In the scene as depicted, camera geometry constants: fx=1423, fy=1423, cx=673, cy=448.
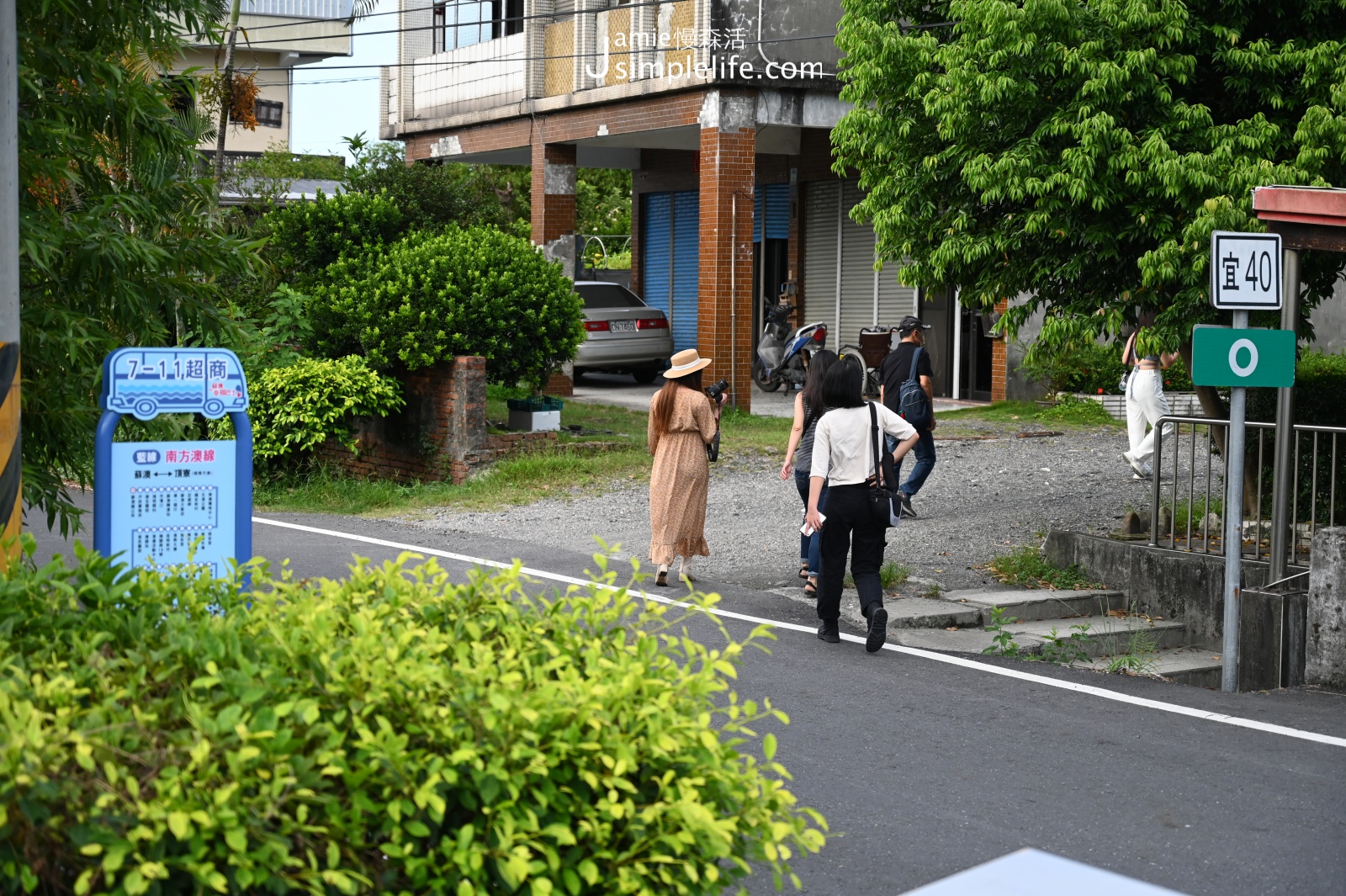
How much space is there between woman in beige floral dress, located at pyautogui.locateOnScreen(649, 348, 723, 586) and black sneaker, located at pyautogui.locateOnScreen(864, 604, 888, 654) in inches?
79.6

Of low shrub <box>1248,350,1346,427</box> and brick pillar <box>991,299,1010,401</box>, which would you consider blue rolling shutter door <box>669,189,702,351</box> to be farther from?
low shrub <box>1248,350,1346,427</box>

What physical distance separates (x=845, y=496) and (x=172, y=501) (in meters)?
4.25

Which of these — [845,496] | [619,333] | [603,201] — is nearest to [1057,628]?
[845,496]

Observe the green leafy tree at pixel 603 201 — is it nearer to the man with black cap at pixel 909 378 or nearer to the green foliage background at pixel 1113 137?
the man with black cap at pixel 909 378

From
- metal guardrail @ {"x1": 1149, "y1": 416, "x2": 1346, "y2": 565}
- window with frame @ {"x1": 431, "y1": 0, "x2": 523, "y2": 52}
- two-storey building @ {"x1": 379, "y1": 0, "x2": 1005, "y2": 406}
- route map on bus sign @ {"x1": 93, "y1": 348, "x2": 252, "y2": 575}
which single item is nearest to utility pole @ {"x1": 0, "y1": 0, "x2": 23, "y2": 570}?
route map on bus sign @ {"x1": 93, "y1": 348, "x2": 252, "y2": 575}

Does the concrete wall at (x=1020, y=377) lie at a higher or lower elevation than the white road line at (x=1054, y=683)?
higher

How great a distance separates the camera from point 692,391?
10453mm

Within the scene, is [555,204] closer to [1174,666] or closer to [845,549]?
[845,549]

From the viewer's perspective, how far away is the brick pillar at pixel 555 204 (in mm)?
23141

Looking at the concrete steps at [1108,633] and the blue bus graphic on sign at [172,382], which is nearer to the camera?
the blue bus graphic on sign at [172,382]

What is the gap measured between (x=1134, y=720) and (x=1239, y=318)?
8.13ft

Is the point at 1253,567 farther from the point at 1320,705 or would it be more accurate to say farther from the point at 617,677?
the point at 617,677

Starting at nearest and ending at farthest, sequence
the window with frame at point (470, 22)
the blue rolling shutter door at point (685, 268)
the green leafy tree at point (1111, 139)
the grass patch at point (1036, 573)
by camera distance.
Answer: the green leafy tree at point (1111, 139), the grass patch at point (1036, 573), the window with frame at point (470, 22), the blue rolling shutter door at point (685, 268)

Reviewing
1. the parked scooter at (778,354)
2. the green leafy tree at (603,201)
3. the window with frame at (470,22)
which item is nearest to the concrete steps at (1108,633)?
the parked scooter at (778,354)
